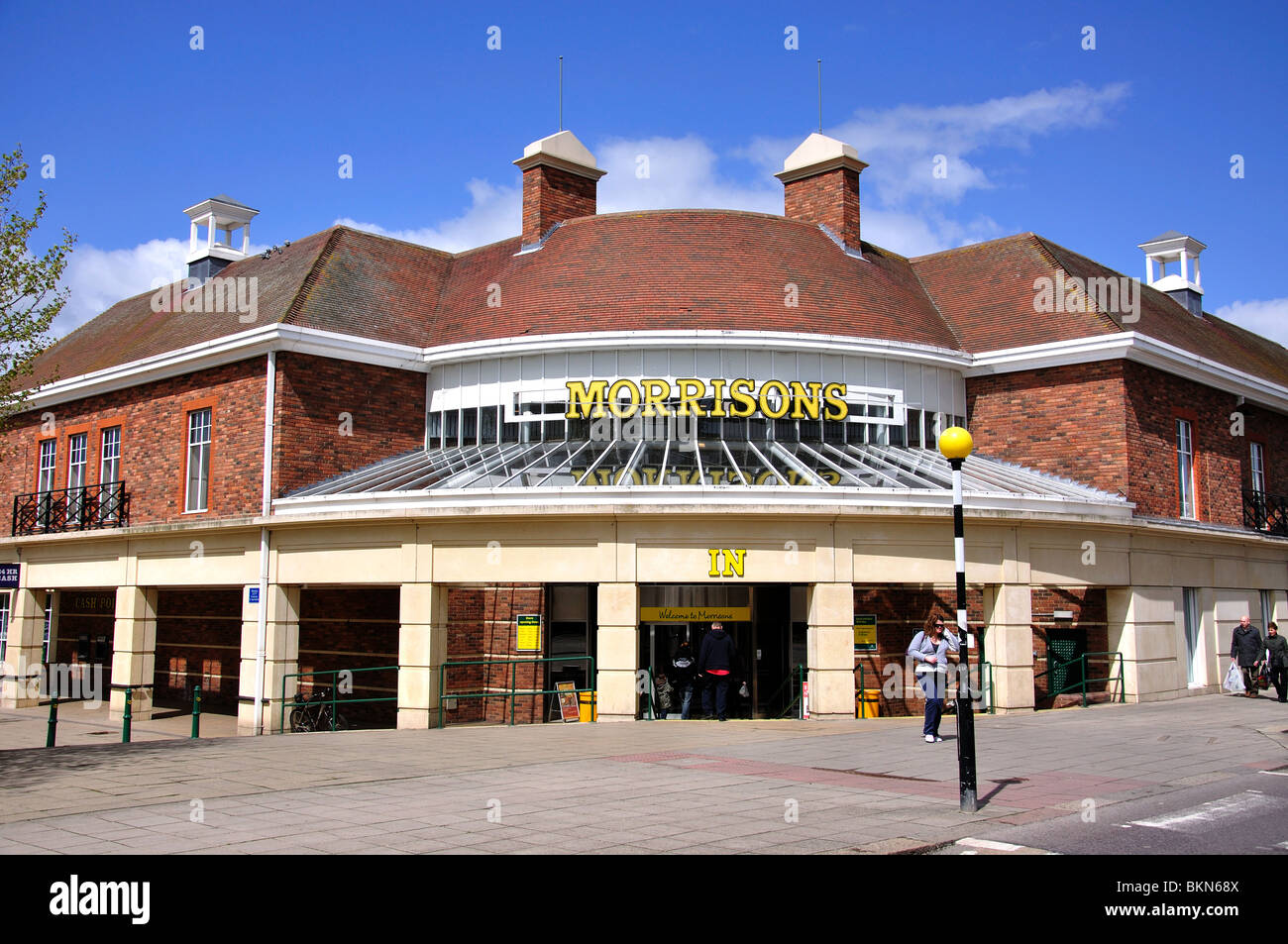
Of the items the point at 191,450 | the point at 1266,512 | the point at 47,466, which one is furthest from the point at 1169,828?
the point at 47,466

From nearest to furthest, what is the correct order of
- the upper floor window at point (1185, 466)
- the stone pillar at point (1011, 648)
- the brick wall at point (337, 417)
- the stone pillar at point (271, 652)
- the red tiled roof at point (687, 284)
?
1. the stone pillar at point (1011, 648)
2. the stone pillar at point (271, 652)
3. the brick wall at point (337, 417)
4. the red tiled roof at point (687, 284)
5. the upper floor window at point (1185, 466)

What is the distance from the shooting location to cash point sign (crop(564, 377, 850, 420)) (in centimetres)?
2327

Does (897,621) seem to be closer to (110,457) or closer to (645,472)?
(645,472)

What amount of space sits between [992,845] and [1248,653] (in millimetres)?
17567

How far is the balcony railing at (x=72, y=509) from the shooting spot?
27328mm

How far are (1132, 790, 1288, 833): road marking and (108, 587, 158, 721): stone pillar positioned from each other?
22650mm

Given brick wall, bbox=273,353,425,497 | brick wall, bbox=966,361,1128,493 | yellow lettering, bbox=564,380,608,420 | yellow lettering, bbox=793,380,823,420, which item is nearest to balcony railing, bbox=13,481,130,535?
brick wall, bbox=273,353,425,497

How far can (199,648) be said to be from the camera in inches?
1125

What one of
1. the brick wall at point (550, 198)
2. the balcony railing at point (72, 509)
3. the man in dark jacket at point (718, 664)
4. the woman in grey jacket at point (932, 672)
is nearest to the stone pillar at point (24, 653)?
the balcony railing at point (72, 509)

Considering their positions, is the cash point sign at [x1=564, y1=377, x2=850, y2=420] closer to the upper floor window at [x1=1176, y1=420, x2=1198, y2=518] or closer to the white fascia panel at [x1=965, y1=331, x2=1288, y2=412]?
the white fascia panel at [x1=965, y1=331, x2=1288, y2=412]

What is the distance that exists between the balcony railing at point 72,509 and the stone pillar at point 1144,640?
2292 cm

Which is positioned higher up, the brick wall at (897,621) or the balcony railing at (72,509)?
the balcony railing at (72,509)

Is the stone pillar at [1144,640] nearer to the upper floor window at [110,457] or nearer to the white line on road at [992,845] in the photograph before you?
the white line on road at [992,845]
